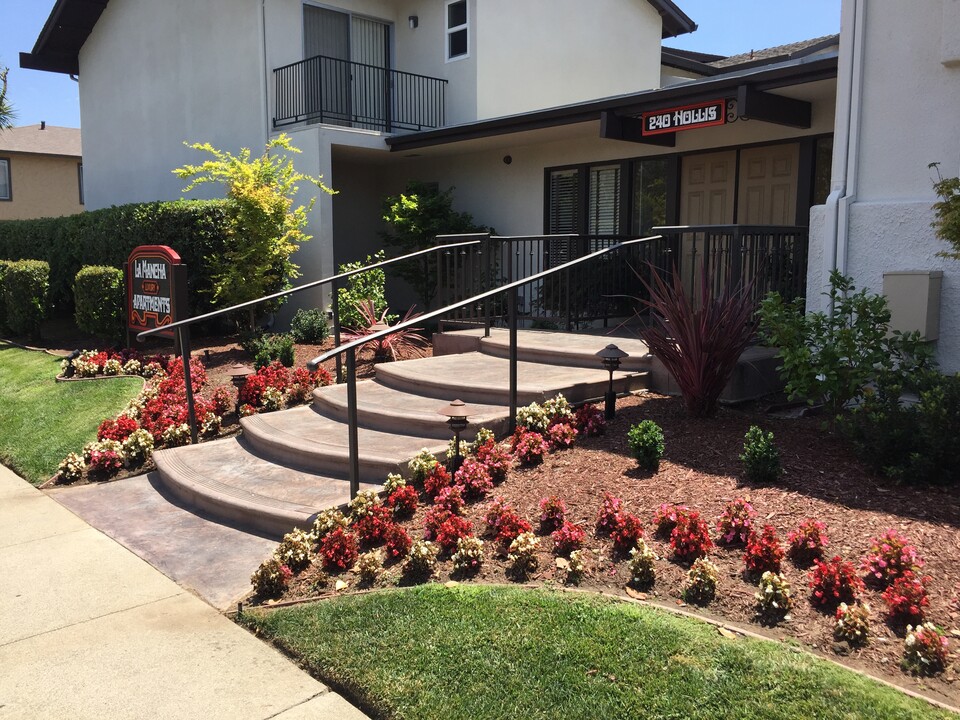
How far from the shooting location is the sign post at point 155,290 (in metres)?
9.24

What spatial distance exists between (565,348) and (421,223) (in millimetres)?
6923

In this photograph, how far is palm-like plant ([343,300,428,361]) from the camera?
10148 millimetres

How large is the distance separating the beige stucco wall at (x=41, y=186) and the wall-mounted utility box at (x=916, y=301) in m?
34.0

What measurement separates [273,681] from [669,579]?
196 cm

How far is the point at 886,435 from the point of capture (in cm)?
486

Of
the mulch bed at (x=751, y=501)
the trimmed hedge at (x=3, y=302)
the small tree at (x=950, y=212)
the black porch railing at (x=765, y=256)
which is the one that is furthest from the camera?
the trimmed hedge at (x=3, y=302)

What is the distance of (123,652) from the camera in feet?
13.1

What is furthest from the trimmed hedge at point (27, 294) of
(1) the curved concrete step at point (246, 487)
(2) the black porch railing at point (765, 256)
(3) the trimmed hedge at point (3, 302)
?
(2) the black porch railing at point (765, 256)

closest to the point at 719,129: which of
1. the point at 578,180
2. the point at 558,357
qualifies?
the point at 578,180

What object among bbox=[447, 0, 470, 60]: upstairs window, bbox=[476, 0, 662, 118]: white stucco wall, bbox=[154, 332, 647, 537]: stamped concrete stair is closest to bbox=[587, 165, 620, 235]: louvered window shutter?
bbox=[476, 0, 662, 118]: white stucco wall

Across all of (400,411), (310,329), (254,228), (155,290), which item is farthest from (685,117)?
(155,290)

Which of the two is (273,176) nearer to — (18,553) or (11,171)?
(18,553)

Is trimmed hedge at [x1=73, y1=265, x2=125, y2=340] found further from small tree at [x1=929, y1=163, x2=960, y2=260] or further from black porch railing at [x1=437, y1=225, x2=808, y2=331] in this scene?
small tree at [x1=929, y1=163, x2=960, y2=260]

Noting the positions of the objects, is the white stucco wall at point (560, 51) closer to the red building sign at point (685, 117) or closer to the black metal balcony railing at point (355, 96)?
the black metal balcony railing at point (355, 96)
